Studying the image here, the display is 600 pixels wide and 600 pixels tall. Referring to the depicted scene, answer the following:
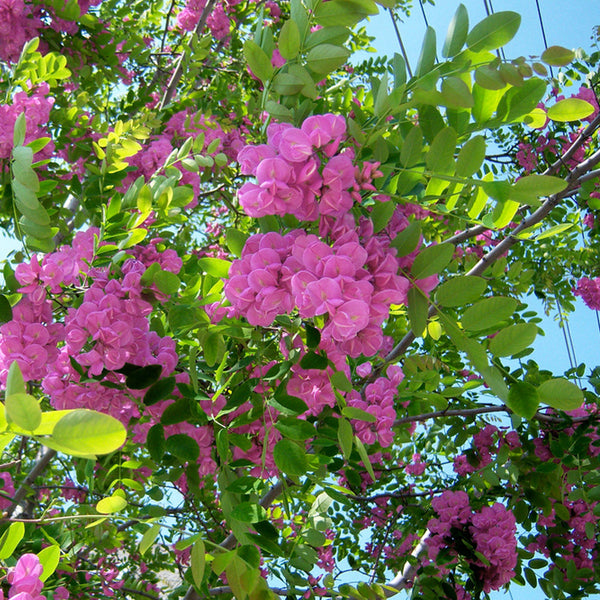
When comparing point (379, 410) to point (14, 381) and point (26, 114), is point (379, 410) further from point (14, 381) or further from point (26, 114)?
point (26, 114)

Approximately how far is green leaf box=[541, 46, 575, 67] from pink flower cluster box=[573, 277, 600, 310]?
13.0ft

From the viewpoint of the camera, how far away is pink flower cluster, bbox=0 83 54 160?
153 centimetres

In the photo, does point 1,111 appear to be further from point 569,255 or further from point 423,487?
point 569,255

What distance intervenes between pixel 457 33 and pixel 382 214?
29 cm

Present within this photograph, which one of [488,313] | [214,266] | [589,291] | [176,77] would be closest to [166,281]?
[214,266]

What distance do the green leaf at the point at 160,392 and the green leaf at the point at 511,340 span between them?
59 cm

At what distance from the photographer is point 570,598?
6.37ft

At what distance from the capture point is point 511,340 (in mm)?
840

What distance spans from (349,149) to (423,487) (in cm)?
244

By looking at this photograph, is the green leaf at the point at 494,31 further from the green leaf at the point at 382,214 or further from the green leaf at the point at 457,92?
the green leaf at the point at 382,214

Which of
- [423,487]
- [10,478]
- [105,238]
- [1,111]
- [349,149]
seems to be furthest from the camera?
[423,487]

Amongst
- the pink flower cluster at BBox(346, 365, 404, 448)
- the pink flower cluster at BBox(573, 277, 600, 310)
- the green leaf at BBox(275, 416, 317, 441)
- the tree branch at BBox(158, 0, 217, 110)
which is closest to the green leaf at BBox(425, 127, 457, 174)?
the green leaf at BBox(275, 416, 317, 441)

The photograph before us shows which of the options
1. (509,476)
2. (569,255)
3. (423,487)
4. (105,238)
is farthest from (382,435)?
(569,255)

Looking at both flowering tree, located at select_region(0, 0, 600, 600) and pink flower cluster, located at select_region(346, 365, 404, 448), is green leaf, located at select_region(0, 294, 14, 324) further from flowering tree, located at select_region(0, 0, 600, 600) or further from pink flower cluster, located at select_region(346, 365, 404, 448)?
pink flower cluster, located at select_region(346, 365, 404, 448)
